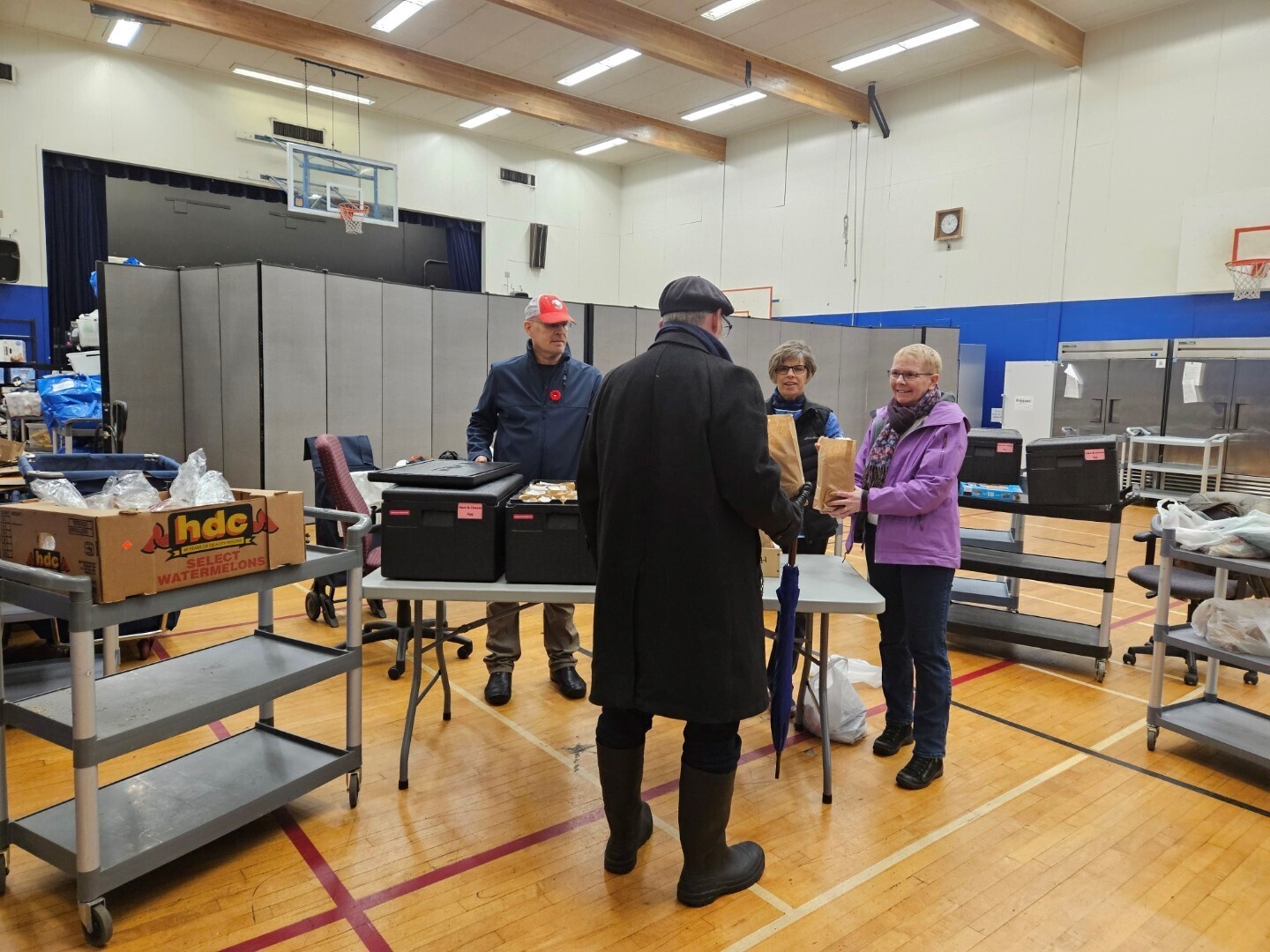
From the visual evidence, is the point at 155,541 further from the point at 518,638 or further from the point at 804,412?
the point at 804,412

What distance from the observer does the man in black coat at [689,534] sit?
5.54 feet

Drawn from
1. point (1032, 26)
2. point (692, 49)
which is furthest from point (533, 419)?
point (1032, 26)

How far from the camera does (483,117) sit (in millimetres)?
11844

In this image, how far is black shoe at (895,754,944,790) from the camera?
8.30 feet

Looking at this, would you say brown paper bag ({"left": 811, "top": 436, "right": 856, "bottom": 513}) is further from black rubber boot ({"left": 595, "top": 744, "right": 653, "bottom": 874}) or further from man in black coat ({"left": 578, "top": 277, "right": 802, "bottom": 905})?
black rubber boot ({"left": 595, "top": 744, "right": 653, "bottom": 874})

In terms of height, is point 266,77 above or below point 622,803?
above

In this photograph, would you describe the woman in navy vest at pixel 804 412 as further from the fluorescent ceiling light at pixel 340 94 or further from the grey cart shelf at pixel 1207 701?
the fluorescent ceiling light at pixel 340 94

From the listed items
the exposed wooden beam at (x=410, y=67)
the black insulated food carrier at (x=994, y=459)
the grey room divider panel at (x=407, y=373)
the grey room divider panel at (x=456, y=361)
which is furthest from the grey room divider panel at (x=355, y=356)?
the black insulated food carrier at (x=994, y=459)

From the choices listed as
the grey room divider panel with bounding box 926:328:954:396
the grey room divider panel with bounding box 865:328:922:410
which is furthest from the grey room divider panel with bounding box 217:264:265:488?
the grey room divider panel with bounding box 926:328:954:396

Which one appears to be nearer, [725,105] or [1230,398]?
[1230,398]

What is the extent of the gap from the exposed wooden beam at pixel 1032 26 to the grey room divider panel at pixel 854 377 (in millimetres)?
3438

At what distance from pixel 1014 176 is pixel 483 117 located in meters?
7.55

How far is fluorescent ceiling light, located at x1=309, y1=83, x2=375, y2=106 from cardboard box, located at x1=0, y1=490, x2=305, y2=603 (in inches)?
426

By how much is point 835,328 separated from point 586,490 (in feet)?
27.3
